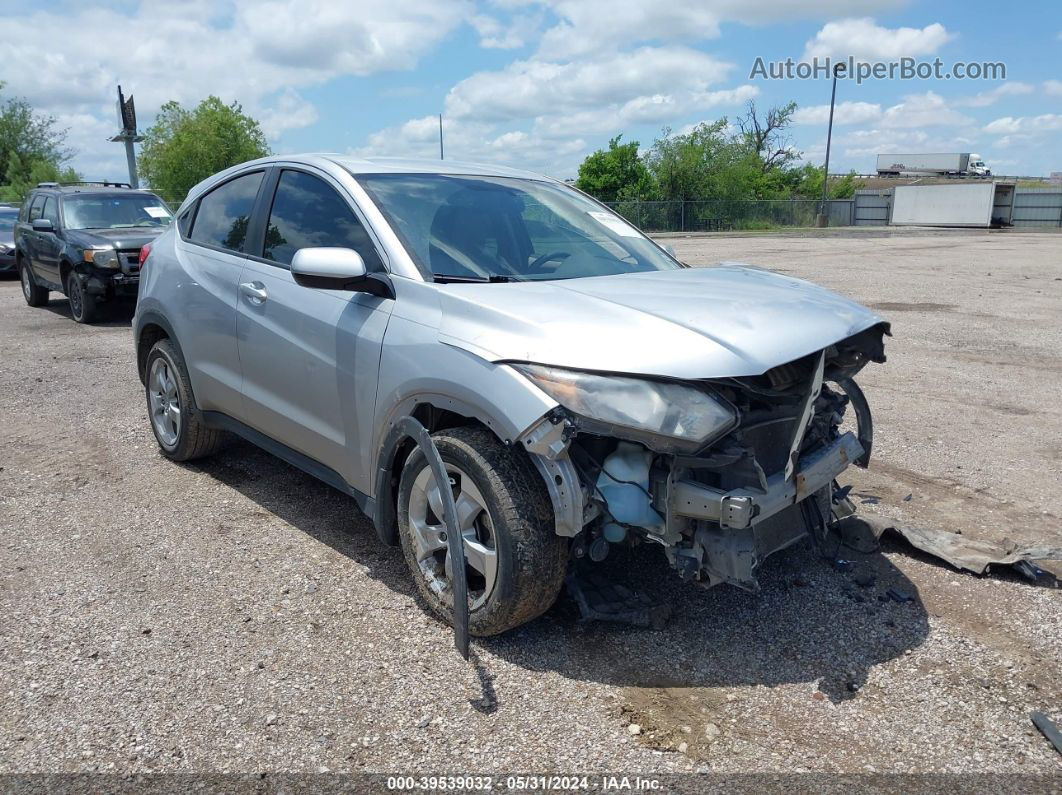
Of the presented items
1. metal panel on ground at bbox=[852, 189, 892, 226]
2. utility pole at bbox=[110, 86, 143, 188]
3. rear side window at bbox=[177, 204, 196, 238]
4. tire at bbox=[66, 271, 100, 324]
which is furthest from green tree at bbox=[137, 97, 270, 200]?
rear side window at bbox=[177, 204, 196, 238]

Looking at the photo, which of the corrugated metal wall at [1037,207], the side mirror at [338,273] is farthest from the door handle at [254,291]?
the corrugated metal wall at [1037,207]

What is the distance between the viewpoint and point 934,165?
77625 millimetres

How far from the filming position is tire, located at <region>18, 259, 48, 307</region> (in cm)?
1416

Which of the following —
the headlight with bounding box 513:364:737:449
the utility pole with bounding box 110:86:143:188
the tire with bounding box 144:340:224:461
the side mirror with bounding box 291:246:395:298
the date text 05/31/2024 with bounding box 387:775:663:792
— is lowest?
the date text 05/31/2024 with bounding box 387:775:663:792

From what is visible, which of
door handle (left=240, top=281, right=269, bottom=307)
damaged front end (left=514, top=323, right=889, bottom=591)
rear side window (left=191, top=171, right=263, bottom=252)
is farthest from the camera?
rear side window (left=191, top=171, right=263, bottom=252)

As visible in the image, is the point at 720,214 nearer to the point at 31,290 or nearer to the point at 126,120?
the point at 126,120

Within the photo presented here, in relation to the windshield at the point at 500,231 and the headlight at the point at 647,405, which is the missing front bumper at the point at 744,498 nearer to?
the headlight at the point at 647,405

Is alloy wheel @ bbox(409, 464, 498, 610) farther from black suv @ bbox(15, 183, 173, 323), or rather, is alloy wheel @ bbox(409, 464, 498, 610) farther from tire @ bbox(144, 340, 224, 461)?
black suv @ bbox(15, 183, 173, 323)

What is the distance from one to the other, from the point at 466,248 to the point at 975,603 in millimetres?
2682

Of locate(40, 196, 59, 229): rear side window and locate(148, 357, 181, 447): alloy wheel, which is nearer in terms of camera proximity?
locate(148, 357, 181, 447): alloy wheel

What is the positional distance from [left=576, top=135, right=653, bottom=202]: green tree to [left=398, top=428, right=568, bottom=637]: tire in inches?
2182

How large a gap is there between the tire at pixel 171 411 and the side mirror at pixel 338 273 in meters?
1.94

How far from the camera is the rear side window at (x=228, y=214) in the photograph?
4.79 meters

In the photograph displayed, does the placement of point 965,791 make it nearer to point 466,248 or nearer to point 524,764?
point 524,764
